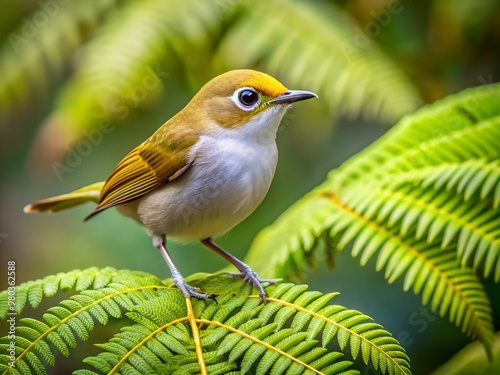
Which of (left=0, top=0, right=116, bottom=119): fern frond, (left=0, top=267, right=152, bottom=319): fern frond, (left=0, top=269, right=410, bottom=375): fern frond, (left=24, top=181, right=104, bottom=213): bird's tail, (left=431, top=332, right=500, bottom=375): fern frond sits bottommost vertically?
(left=431, top=332, right=500, bottom=375): fern frond

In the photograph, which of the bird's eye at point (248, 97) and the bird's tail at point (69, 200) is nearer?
the bird's eye at point (248, 97)

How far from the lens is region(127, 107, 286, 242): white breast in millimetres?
1945

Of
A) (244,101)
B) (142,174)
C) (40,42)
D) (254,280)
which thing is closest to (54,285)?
(254,280)

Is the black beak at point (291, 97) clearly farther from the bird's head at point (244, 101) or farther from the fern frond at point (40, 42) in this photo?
the fern frond at point (40, 42)

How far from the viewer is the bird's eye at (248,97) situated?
1969 mm

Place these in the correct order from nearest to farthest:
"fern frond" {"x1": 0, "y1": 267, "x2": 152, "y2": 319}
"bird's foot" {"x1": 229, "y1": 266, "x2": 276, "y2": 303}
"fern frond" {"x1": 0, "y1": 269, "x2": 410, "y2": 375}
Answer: "fern frond" {"x1": 0, "y1": 269, "x2": 410, "y2": 375}
"fern frond" {"x1": 0, "y1": 267, "x2": 152, "y2": 319}
"bird's foot" {"x1": 229, "y1": 266, "x2": 276, "y2": 303}

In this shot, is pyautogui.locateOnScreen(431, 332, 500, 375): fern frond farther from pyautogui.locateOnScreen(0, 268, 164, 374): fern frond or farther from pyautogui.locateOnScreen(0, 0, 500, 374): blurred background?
pyautogui.locateOnScreen(0, 268, 164, 374): fern frond

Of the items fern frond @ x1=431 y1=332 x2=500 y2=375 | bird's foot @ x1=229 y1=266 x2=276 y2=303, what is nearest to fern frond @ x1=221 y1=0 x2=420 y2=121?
fern frond @ x1=431 y1=332 x2=500 y2=375

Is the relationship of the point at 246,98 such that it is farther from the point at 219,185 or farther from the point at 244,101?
the point at 219,185

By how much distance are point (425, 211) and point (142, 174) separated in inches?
37.5

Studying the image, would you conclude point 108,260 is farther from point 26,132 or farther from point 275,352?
point 275,352

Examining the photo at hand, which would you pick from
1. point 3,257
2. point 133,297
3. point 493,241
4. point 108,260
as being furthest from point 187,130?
point 3,257

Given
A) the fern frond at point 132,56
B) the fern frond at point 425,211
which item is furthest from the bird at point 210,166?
the fern frond at point 132,56

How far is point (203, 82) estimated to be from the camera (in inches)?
123
